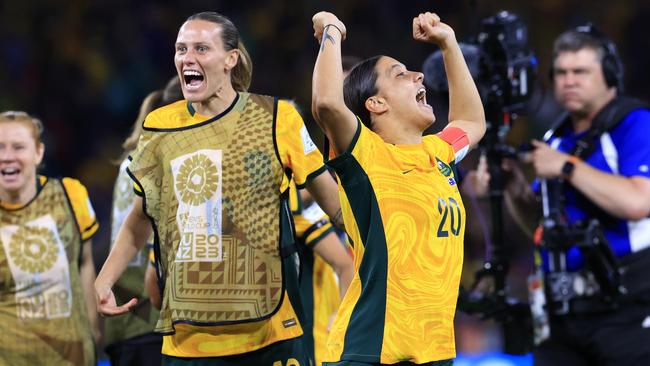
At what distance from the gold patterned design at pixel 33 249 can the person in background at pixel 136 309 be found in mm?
341

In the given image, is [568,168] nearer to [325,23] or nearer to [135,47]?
[325,23]

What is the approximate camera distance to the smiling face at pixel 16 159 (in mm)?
4836

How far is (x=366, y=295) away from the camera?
338 centimetres

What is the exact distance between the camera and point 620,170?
5.12m

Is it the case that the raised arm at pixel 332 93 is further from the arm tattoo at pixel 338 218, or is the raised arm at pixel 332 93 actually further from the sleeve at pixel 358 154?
the arm tattoo at pixel 338 218

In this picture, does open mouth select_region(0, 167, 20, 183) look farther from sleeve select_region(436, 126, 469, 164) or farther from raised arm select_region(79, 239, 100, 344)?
sleeve select_region(436, 126, 469, 164)

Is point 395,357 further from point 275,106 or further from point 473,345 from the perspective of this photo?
point 473,345

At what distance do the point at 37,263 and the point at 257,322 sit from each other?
5.11 ft

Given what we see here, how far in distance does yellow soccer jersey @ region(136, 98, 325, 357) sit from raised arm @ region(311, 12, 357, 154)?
391 mm

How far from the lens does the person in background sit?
4988 mm

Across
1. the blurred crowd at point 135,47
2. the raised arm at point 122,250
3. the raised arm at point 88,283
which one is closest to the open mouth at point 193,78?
the raised arm at point 122,250

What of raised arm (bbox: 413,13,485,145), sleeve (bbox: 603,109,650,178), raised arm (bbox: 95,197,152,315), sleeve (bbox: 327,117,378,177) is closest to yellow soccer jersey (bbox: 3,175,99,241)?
raised arm (bbox: 95,197,152,315)

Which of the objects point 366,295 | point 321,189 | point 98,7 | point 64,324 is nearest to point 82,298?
point 64,324

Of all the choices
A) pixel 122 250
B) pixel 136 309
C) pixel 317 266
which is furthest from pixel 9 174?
pixel 317 266
